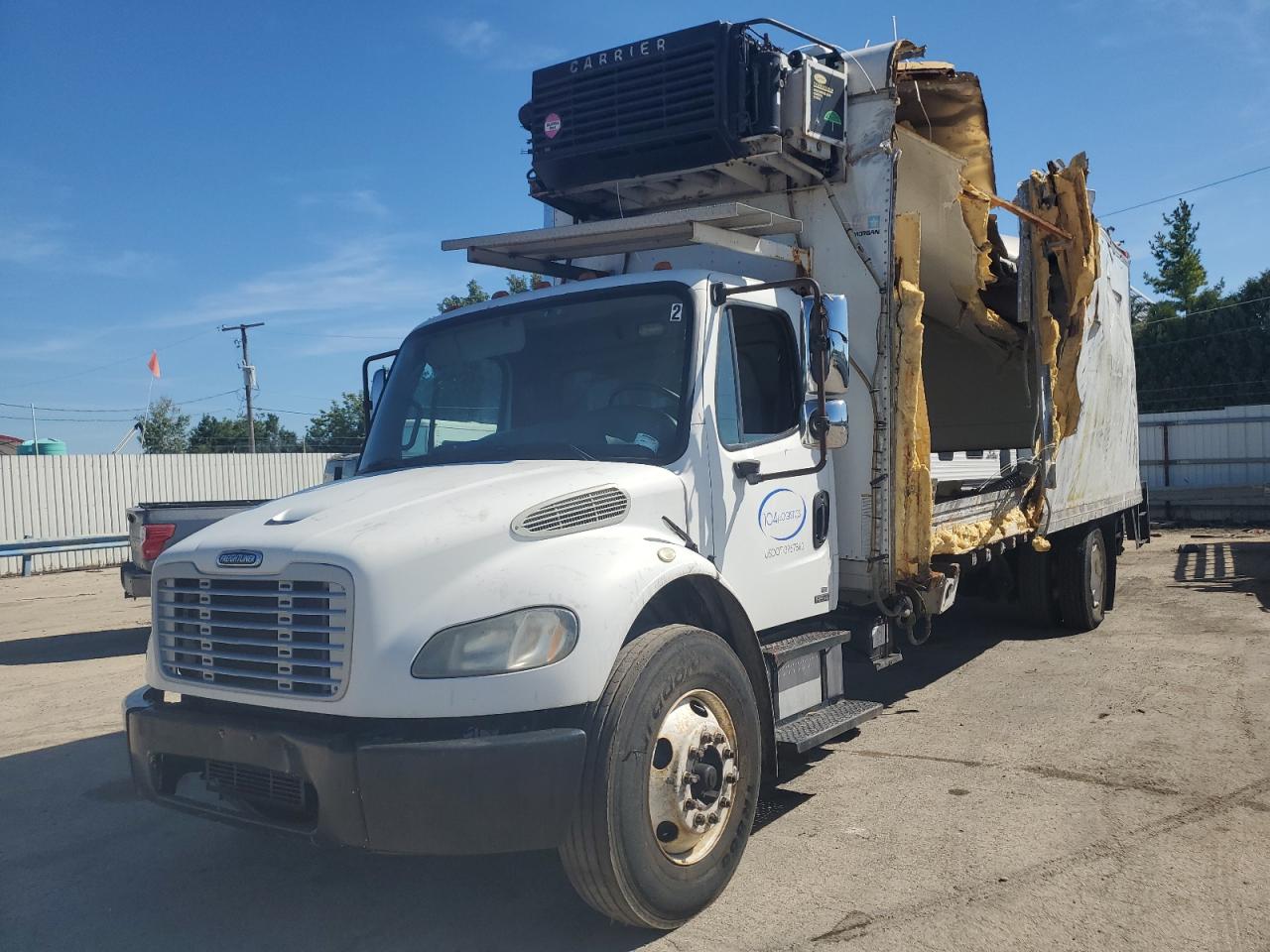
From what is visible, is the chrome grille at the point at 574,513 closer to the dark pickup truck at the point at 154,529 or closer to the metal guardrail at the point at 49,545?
the dark pickup truck at the point at 154,529

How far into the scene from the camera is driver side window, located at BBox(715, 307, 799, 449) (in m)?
4.62

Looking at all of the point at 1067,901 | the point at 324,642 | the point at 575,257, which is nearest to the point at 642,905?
the point at 324,642

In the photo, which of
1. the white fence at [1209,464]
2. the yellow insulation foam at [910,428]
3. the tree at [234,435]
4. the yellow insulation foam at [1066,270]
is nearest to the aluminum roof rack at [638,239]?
the yellow insulation foam at [910,428]

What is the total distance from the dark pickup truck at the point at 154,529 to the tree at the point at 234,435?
151ft

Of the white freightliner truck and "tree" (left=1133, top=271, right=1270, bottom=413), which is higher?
"tree" (left=1133, top=271, right=1270, bottom=413)

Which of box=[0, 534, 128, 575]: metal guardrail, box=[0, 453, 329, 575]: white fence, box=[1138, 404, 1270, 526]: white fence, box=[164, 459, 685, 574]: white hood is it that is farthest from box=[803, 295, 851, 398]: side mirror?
box=[1138, 404, 1270, 526]: white fence

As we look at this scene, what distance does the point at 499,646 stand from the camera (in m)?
3.37

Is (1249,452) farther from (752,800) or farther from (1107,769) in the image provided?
(752,800)

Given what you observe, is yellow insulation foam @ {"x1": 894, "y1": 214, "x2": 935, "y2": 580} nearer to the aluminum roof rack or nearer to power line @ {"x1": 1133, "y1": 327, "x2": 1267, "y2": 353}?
the aluminum roof rack

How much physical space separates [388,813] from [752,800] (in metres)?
1.59

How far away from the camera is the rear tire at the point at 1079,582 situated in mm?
9375

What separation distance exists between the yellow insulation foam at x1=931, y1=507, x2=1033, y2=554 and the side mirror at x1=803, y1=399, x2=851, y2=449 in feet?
3.91

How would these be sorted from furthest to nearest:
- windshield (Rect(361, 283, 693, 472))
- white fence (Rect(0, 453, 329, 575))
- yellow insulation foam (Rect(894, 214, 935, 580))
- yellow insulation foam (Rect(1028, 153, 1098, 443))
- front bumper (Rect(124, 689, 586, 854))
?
white fence (Rect(0, 453, 329, 575)) → yellow insulation foam (Rect(1028, 153, 1098, 443)) → yellow insulation foam (Rect(894, 214, 935, 580)) → windshield (Rect(361, 283, 693, 472)) → front bumper (Rect(124, 689, 586, 854))

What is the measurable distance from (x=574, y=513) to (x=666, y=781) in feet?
3.44
